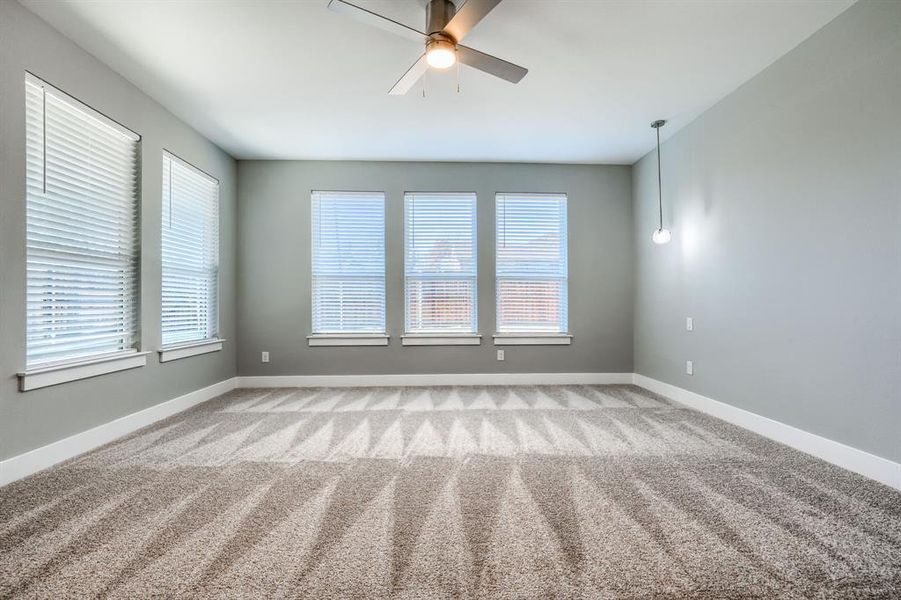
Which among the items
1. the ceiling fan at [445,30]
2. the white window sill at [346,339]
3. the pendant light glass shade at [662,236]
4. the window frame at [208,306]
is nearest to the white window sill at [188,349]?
the window frame at [208,306]

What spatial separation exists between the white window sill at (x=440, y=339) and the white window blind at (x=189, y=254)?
2139mm

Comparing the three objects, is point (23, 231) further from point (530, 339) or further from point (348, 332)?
point (530, 339)

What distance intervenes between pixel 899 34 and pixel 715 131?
1.39m

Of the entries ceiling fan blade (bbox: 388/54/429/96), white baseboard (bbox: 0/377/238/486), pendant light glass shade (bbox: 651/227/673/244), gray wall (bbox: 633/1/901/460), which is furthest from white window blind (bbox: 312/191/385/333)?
gray wall (bbox: 633/1/901/460)

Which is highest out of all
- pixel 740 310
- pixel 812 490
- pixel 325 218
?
pixel 325 218

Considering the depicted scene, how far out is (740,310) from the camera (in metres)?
3.26

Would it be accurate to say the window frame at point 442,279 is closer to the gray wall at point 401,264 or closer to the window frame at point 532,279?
the gray wall at point 401,264

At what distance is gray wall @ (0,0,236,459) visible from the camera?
2.25 metres

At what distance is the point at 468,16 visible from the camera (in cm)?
205

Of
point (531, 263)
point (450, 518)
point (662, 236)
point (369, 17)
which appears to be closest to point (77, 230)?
point (369, 17)

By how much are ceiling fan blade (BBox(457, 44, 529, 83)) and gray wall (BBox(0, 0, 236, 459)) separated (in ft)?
8.38

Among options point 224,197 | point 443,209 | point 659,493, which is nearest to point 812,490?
point 659,493

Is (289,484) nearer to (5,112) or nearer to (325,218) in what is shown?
(5,112)

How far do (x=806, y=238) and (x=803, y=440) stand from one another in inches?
53.5
